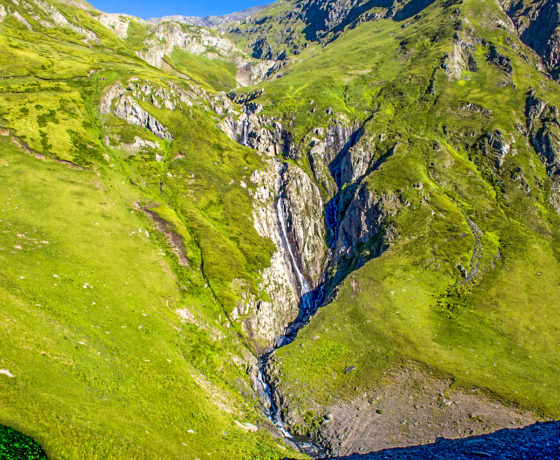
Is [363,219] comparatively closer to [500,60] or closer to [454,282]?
[454,282]

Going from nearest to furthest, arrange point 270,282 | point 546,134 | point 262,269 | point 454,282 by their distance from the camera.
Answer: point 454,282 → point 270,282 → point 262,269 → point 546,134

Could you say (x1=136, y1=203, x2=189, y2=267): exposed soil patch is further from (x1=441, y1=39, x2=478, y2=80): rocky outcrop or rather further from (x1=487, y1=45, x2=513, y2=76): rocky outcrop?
(x1=487, y1=45, x2=513, y2=76): rocky outcrop

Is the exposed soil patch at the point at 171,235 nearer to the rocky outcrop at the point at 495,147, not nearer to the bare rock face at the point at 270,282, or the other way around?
the bare rock face at the point at 270,282

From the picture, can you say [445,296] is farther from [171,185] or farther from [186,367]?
[171,185]

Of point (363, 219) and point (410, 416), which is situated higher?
A: point (363, 219)

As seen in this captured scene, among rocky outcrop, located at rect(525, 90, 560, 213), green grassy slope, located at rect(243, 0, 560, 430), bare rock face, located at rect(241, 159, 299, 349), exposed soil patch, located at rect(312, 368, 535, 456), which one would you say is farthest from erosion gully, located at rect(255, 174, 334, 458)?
rocky outcrop, located at rect(525, 90, 560, 213)

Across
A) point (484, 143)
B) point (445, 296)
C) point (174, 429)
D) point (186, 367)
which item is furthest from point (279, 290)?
point (484, 143)

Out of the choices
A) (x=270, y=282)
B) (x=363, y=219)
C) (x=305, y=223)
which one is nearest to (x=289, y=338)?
(x=270, y=282)
